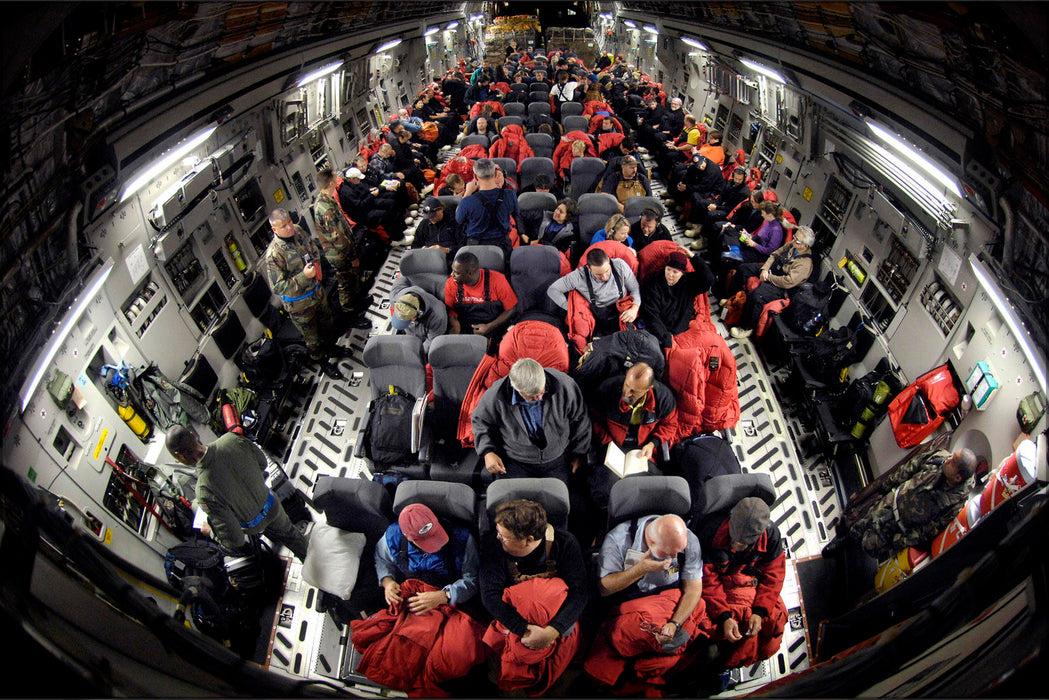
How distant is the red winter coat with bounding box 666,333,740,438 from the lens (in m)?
3.97

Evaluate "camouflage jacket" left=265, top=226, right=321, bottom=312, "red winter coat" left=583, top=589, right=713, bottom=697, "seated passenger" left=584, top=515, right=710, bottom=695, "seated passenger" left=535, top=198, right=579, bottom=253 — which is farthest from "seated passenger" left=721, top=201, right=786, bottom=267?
"camouflage jacket" left=265, top=226, right=321, bottom=312

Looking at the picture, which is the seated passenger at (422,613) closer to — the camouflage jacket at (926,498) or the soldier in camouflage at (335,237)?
the camouflage jacket at (926,498)

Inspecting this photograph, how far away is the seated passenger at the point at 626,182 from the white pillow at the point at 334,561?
593 centimetres

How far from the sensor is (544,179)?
7336 mm

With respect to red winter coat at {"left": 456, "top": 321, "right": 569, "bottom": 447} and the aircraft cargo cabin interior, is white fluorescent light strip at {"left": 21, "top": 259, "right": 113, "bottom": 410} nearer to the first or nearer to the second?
the aircraft cargo cabin interior

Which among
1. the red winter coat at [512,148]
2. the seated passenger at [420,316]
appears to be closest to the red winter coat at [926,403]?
the seated passenger at [420,316]

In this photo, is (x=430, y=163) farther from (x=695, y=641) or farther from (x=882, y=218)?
(x=695, y=641)

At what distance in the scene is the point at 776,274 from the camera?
599cm

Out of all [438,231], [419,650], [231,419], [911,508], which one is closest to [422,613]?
[419,650]

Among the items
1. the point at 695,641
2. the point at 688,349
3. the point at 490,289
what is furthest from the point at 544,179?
the point at 695,641

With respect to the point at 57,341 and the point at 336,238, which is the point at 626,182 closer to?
the point at 336,238

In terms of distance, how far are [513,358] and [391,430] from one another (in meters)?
1.25

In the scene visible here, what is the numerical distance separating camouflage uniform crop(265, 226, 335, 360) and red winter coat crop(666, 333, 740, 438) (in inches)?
158

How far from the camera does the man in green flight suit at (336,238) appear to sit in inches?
235
